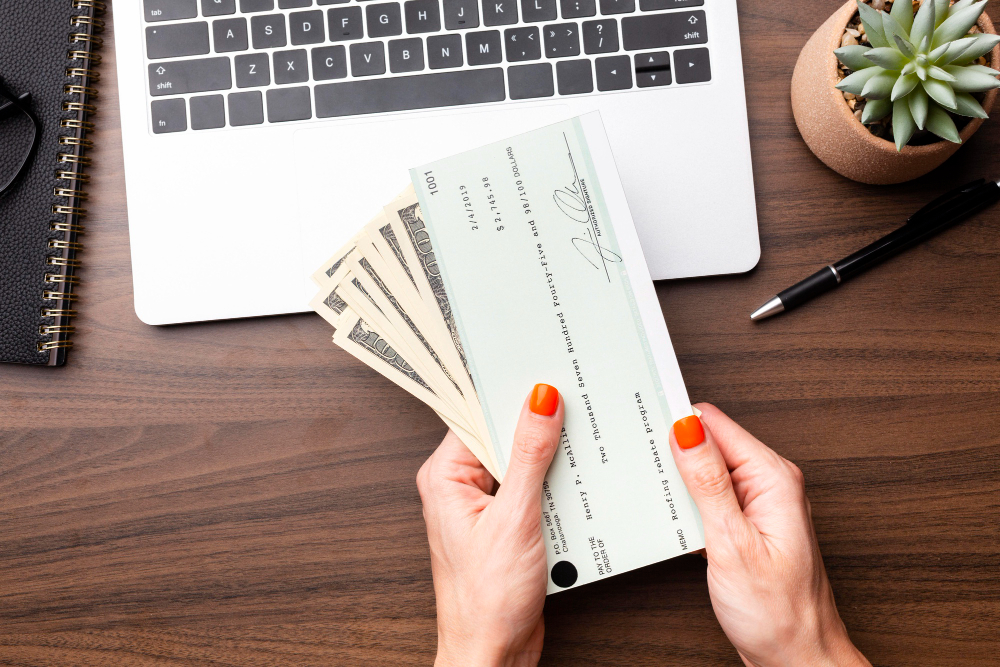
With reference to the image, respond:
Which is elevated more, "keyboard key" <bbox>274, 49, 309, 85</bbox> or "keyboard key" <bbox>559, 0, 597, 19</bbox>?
"keyboard key" <bbox>274, 49, 309, 85</bbox>

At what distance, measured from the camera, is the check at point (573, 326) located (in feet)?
1.69

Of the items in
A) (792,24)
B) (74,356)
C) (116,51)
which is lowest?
(74,356)

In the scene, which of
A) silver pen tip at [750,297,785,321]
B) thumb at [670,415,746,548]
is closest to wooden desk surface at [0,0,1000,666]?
silver pen tip at [750,297,785,321]

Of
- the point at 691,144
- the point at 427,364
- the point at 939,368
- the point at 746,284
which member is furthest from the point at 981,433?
the point at 427,364

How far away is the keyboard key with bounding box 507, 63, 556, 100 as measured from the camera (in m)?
0.58

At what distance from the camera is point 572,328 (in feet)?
1.71

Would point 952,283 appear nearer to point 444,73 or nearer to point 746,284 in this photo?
point 746,284

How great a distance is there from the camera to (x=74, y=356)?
24.9 inches

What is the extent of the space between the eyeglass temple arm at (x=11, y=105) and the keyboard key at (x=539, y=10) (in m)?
0.50

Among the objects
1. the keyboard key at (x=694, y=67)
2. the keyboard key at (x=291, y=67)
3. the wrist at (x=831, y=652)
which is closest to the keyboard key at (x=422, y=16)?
the keyboard key at (x=291, y=67)

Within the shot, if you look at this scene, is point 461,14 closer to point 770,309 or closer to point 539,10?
point 539,10

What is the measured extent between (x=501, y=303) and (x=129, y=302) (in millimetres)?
399

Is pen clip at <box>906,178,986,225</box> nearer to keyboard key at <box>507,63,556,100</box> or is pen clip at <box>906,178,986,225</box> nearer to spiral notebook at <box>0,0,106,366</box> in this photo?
keyboard key at <box>507,63,556,100</box>

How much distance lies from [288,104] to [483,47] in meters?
0.19
